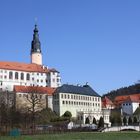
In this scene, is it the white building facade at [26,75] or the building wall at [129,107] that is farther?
the building wall at [129,107]

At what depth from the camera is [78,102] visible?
136 metres

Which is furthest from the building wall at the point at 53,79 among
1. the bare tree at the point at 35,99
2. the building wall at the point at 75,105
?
the bare tree at the point at 35,99

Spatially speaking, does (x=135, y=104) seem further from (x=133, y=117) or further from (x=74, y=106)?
(x=74, y=106)

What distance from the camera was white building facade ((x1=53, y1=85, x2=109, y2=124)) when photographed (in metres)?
129

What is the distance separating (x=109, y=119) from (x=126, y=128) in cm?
3707

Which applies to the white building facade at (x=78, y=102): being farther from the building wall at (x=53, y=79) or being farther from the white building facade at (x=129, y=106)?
the white building facade at (x=129, y=106)

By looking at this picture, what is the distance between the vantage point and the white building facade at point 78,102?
423ft

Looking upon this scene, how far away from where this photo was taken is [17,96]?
126938 millimetres

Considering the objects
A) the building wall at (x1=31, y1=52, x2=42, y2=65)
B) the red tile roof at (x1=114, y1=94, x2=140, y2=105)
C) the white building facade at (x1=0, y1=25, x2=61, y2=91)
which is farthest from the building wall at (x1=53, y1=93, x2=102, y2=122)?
the building wall at (x1=31, y1=52, x2=42, y2=65)

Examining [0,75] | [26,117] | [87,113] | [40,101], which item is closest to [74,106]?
[87,113]

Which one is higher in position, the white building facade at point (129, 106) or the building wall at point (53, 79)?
the building wall at point (53, 79)

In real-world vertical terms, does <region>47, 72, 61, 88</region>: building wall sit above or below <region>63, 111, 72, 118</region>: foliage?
above

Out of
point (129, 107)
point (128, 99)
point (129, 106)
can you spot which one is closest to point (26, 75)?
point (128, 99)

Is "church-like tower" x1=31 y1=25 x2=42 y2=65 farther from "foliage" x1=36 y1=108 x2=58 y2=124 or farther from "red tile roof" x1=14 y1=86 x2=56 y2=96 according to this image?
"foliage" x1=36 y1=108 x2=58 y2=124
